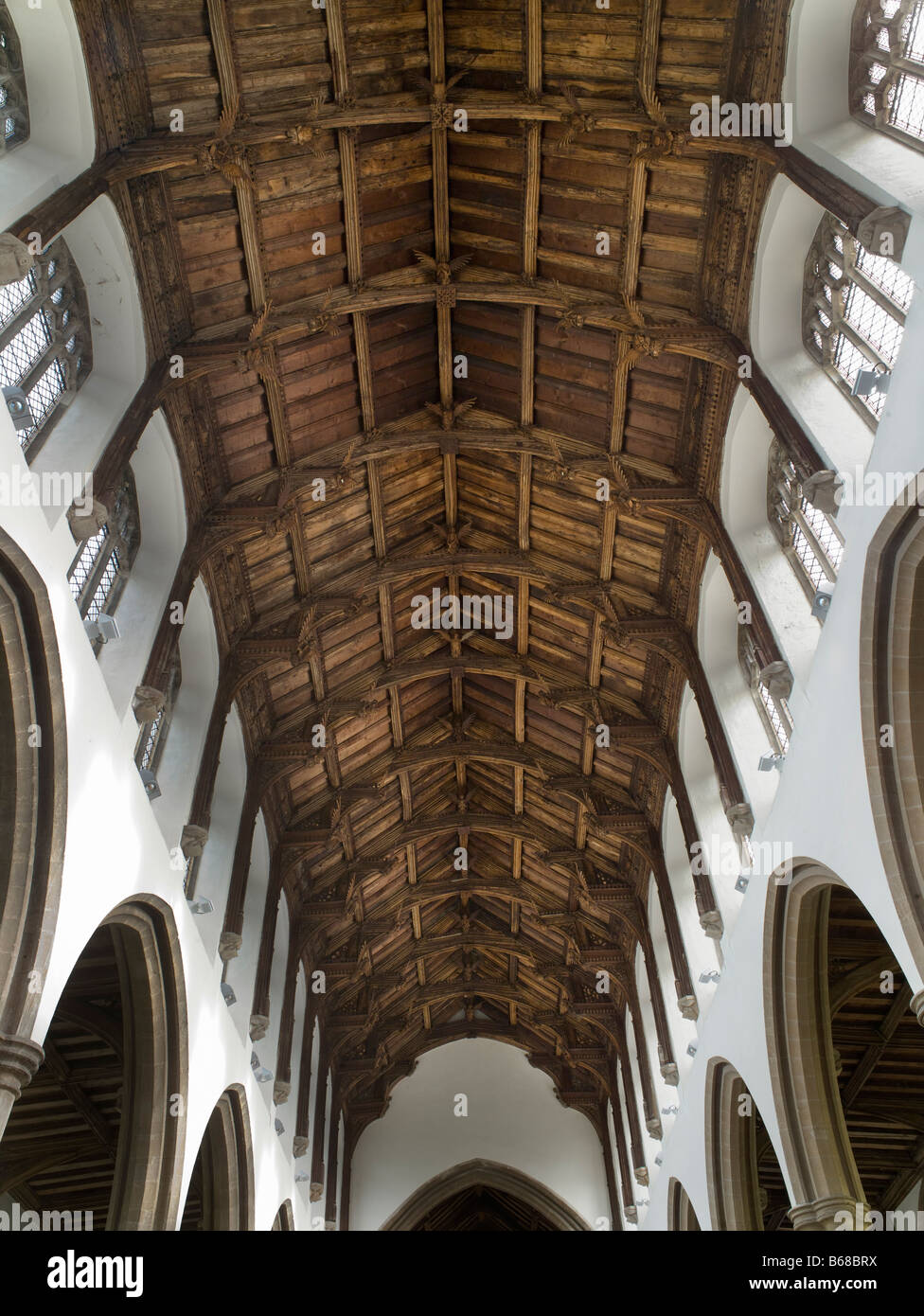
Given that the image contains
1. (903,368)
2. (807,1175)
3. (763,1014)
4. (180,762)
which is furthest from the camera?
(180,762)

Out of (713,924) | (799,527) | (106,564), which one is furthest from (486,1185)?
(106,564)

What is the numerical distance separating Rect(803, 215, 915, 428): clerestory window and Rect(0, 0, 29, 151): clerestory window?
7516mm

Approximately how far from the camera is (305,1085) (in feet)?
67.6

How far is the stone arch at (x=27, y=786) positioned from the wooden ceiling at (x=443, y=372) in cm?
439

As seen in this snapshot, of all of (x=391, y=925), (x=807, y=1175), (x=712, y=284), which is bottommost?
(x=807, y=1175)

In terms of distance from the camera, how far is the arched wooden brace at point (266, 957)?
53.0ft

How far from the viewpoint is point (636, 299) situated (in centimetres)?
1274

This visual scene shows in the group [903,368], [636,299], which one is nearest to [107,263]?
[636,299]

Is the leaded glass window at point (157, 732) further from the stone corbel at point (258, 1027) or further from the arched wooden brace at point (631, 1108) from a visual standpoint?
the arched wooden brace at point (631, 1108)

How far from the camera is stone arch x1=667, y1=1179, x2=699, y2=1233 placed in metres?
17.6

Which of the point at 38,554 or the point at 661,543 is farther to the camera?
the point at 661,543

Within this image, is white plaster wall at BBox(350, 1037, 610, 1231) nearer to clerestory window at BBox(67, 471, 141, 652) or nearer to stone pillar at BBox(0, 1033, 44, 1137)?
clerestory window at BBox(67, 471, 141, 652)

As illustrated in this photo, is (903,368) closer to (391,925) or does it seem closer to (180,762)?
(180,762)
